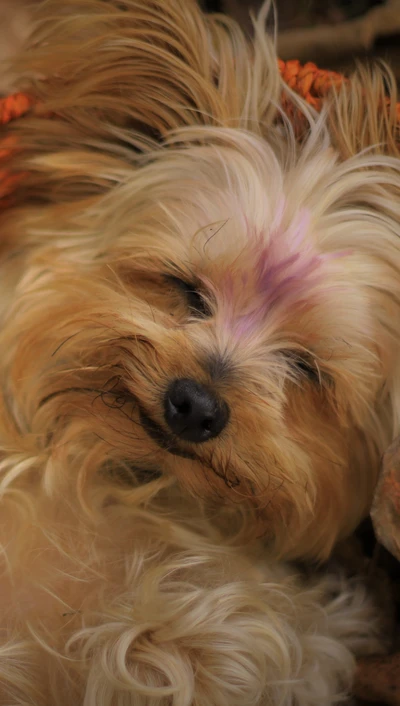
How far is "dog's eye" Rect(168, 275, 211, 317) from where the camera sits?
130cm

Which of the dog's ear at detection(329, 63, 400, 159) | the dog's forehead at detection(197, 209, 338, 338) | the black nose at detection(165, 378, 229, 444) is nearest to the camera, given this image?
the black nose at detection(165, 378, 229, 444)

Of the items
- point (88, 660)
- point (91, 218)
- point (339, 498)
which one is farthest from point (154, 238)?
point (88, 660)

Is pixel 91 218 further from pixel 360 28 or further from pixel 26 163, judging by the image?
pixel 360 28

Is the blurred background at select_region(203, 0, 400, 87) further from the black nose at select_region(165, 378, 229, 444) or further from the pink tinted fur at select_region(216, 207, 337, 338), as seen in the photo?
the black nose at select_region(165, 378, 229, 444)

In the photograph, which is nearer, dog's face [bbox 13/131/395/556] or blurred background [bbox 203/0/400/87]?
dog's face [bbox 13/131/395/556]

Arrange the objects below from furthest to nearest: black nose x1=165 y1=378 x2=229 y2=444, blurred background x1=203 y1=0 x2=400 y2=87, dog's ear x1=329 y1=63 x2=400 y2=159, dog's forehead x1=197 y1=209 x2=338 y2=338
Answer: blurred background x1=203 y1=0 x2=400 y2=87 < dog's ear x1=329 y1=63 x2=400 y2=159 < dog's forehead x1=197 y1=209 x2=338 y2=338 < black nose x1=165 y1=378 x2=229 y2=444

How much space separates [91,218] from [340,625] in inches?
32.6

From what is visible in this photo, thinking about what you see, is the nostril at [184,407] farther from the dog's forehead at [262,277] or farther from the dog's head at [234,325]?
the dog's forehead at [262,277]

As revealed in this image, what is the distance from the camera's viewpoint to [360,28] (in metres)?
1.77

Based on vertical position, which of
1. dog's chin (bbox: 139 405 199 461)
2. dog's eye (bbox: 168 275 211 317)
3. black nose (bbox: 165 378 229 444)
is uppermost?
dog's eye (bbox: 168 275 211 317)

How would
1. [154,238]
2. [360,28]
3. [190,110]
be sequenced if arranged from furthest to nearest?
[360,28]
[190,110]
[154,238]

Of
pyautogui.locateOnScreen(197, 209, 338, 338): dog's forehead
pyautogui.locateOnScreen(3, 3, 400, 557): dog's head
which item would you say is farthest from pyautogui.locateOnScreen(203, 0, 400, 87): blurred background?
pyautogui.locateOnScreen(197, 209, 338, 338): dog's forehead

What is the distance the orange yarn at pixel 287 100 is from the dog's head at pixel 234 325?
0.27 ft

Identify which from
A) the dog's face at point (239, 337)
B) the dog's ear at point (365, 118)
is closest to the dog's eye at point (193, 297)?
the dog's face at point (239, 337)
